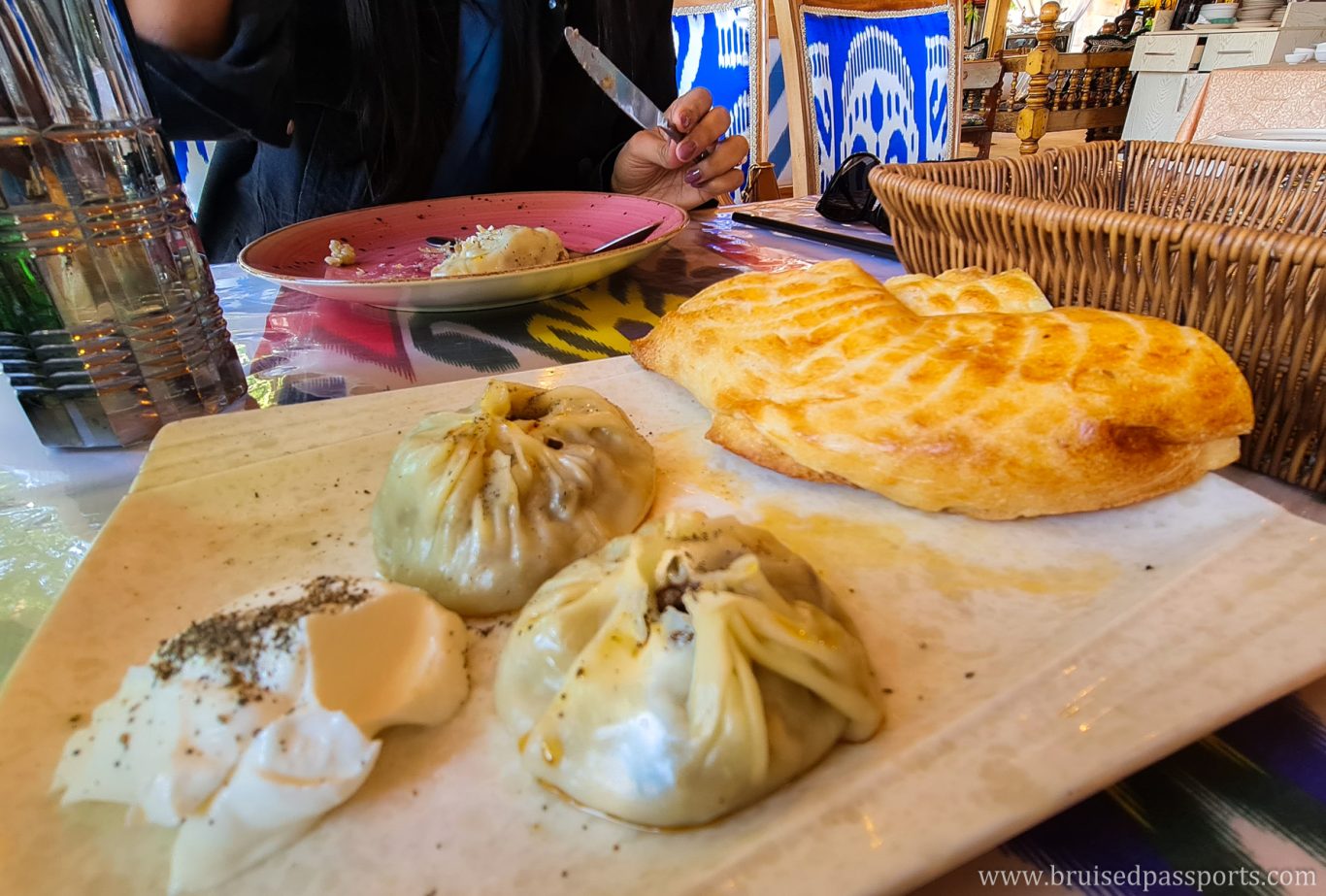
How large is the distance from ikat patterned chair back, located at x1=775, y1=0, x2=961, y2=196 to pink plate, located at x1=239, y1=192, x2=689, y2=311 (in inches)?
82.1

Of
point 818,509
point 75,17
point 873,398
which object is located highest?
point 75,17

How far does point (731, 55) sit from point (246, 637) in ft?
14.7

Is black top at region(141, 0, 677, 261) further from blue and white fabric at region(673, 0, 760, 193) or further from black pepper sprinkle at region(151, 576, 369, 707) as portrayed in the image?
black pepper sprinkle at region(151, 576, 369, 707)

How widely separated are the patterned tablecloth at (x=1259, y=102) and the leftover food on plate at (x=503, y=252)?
3958 mm

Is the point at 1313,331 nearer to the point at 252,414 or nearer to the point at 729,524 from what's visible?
the point at 729,524

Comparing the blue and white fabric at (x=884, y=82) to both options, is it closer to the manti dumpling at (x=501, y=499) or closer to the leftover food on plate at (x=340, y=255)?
the leftover food on plate at (x=340, y=255)

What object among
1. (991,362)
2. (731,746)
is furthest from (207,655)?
(991,362)

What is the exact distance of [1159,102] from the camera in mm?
10375

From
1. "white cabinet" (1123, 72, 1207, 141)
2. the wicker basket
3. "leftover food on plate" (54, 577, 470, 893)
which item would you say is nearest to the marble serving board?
"leftover food on plate" (54, 577, 470, 893)

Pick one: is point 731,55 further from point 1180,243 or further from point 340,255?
point 1180,243

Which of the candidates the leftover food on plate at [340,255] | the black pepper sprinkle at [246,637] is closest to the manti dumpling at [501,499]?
the black pepper sprinkle at [246,637]

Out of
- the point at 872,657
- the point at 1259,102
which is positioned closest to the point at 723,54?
the point at 1259,102

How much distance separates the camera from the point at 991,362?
1095 millimetres

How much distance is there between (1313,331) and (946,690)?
81 centimetres
